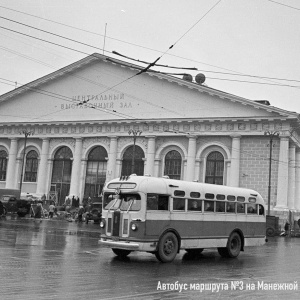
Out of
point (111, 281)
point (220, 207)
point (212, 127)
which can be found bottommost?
point (111, 281)

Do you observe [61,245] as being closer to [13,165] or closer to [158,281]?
[158,281]

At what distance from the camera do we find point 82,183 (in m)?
48.0

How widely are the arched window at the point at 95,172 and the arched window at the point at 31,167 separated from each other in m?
5.98

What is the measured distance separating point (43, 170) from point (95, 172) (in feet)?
17.7

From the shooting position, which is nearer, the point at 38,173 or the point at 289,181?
the point at 289,181

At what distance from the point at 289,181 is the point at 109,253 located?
29.2 meters

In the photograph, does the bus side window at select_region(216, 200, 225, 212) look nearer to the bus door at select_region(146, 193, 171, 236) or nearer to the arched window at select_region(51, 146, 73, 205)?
the bus door at select_region(146, 193, 171, 236)

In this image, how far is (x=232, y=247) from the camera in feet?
58.0

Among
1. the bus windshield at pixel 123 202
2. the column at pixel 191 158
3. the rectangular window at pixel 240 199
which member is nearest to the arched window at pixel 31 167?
the column at pixel 191 158

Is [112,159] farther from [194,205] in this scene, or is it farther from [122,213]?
[122,213]

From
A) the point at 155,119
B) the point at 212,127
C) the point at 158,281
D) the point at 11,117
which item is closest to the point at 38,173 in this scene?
the point at 11,117

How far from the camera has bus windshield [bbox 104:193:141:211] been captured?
1504 cm

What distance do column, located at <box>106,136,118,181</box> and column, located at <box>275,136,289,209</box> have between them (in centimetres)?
1438

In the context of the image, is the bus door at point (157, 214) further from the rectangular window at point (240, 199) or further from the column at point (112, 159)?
the column at point (112, 159)
